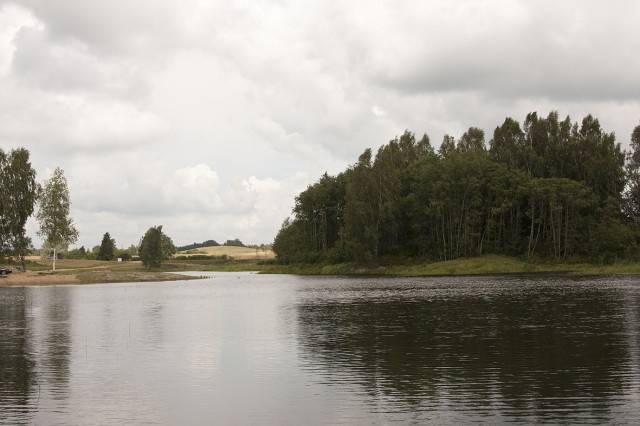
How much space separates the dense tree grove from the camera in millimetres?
160250

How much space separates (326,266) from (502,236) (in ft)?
187

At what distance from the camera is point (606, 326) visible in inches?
1871

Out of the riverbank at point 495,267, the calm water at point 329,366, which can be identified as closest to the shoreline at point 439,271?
the riverbank at point 495,267

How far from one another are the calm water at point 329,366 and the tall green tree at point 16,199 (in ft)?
270

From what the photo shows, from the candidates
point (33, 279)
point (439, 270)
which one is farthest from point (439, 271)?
point (33, 279)

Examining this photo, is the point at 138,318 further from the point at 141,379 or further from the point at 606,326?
the point at 606,326

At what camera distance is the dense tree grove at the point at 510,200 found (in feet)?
526

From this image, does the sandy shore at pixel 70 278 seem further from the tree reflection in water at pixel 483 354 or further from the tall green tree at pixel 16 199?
the tree reflection in water at pixel 483 354

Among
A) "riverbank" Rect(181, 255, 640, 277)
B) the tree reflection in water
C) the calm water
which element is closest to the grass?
"riverbank" Rect(181, 255, 640, 277)

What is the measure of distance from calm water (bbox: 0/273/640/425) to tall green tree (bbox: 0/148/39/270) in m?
82.4

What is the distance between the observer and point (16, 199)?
13988cm

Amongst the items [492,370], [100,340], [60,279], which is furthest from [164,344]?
[60,279]

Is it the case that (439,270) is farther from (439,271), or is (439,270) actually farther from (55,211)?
(55,211)

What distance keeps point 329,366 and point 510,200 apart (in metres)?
145
